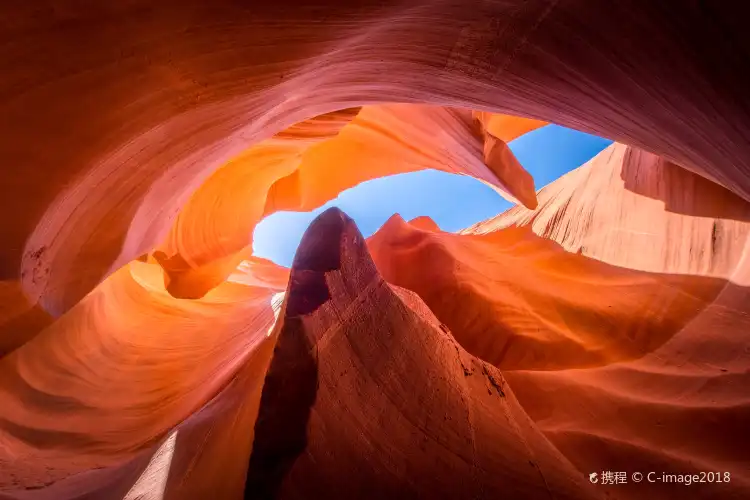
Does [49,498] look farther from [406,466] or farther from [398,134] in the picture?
[398,134]

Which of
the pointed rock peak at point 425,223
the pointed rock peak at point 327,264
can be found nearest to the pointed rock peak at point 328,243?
the pointed rock peak at point 327,264

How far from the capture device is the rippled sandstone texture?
164 cm

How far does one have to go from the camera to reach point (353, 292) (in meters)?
2.87

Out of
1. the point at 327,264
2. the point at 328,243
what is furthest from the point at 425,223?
the point at 327,264

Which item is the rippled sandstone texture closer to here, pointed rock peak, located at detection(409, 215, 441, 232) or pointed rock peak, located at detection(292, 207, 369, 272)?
pointed rock peak, located at detection(292, 207, 369, 272)

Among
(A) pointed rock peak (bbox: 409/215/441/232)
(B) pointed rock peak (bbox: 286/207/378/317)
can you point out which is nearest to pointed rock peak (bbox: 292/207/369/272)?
(B) pointed rock peak (bbox: 286/207/378/317)

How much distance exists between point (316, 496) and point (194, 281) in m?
4.79

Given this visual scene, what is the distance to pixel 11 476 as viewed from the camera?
2521 millimetres

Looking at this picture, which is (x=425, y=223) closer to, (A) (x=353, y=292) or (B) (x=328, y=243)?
(B) (x=328, y=243)

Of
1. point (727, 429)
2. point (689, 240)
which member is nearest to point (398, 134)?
point (689, 240)

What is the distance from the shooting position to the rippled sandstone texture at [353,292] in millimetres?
1645

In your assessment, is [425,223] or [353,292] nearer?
[353,292]

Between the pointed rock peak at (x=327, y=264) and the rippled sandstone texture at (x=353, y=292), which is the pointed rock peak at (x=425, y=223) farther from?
the pointed rock peak at (x=327, y=264)

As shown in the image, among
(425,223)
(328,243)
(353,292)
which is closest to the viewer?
(353,292)
